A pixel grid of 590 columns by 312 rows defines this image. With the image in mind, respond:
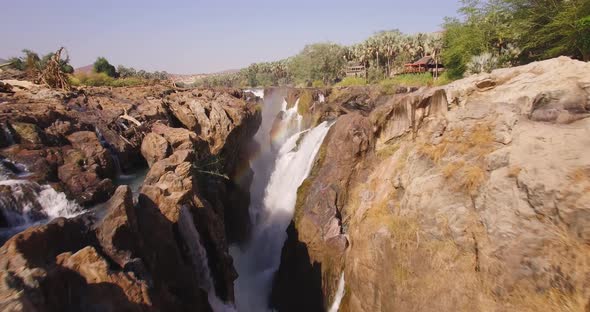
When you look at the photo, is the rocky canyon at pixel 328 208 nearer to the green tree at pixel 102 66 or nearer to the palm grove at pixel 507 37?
the palm grove at pixel 507 37

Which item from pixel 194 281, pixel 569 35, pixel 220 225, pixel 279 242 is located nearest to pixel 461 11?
pixel 569 35

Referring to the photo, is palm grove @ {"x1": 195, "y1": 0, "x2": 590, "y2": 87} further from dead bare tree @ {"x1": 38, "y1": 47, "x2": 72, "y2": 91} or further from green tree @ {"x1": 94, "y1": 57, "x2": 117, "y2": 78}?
green tree @ {"x1": 94, "y1": 57, "x2": 117, "y2": 78}

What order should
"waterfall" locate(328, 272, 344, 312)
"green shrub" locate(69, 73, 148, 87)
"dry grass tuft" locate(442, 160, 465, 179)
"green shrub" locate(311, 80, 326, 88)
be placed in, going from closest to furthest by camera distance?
"dry grass tuft" locate(442, 160, 465, 179) → "waterfall" locate(328, 272, 344, 312) → "green shrub" locate(69, 73, 148, 87) → "green shrub" locate(311, 80, 326, 88)

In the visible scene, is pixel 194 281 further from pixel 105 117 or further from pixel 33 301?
pixel 105 117

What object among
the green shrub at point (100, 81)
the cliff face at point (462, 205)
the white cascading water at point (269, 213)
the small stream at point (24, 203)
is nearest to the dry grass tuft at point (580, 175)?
the cliff face at point (462, 205)

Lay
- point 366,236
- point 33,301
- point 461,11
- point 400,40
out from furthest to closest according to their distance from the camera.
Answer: point 400,40, point 461,11, point 366,236, point 33,301

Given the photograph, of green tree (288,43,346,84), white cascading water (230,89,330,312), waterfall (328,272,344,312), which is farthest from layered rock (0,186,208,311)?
green tree (288,43,346,84)

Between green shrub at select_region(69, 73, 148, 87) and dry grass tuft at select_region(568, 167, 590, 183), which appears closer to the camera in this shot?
dry grass tuft at select_region(568, 167, 590, 183)
